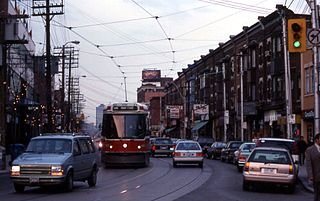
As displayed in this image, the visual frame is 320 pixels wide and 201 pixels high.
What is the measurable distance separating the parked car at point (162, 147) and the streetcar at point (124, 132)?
19600 millimetres

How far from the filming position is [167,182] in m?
26.3

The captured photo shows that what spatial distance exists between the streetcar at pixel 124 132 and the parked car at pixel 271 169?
44.9 feet

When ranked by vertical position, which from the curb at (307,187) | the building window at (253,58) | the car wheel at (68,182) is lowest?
the curb at (307,187)

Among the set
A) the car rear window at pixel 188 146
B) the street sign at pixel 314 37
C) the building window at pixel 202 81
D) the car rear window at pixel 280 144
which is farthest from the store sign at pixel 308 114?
the building window at pixel 202 81

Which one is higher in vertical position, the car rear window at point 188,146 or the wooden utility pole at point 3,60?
the wooden utility pole at point 3,60

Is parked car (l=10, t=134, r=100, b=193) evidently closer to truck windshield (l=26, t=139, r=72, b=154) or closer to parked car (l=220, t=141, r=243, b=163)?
truck windshield (l=26, t=139, r=72, b=154)

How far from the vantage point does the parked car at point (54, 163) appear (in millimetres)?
19891

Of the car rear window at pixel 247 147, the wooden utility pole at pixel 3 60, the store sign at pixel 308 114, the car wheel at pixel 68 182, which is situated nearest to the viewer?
the car wheel at pixel 68 182

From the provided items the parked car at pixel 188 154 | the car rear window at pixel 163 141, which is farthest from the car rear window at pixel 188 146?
the car rear window at pixel 163 141

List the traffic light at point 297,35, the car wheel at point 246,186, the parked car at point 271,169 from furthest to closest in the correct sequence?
the car wheel at point 246,186 < the parked car at point 271,169 < the traffic light at point 297,35

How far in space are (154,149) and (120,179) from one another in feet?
90.7

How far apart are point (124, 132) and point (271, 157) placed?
14.4m

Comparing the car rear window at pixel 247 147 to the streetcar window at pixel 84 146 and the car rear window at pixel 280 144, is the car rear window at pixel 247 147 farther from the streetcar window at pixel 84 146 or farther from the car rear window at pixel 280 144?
the streetcar window at pixel 84 146

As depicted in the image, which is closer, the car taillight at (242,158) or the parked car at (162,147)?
the car taillight at (242,158)
